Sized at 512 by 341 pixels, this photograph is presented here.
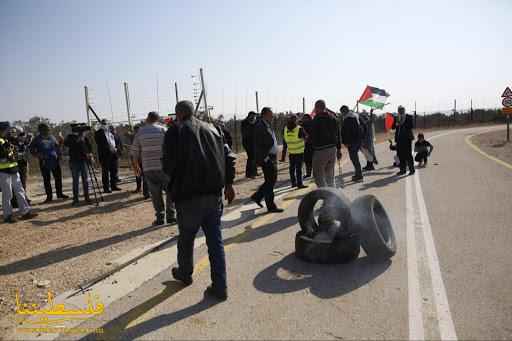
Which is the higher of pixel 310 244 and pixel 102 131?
pixel 102 131

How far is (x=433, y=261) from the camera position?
15.1 ft

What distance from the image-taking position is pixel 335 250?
4578mm

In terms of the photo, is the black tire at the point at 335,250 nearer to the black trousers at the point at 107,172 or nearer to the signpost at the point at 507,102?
the black trousers at the point at 107,172

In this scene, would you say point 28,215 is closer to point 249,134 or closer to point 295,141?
point 249,134

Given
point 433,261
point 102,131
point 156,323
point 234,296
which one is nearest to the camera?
point 156,323

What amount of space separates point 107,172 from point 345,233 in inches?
326

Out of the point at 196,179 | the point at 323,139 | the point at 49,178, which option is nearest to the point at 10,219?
the point at 49,178

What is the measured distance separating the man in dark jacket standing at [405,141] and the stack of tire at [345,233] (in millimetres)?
7131

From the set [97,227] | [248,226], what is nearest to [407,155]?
[248,226]

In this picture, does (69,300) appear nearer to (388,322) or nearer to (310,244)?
(310,244)

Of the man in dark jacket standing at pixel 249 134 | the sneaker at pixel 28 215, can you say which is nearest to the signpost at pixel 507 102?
the man in dark jacket standing at pixel 249 134

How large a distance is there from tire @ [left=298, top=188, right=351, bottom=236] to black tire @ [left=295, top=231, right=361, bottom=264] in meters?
0.28

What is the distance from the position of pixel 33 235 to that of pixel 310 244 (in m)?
4.99

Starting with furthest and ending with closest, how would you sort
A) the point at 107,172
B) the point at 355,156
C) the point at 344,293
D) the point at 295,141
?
the point at 107,172
the point at 355,156
the point at 295,141
the point at 344,293
